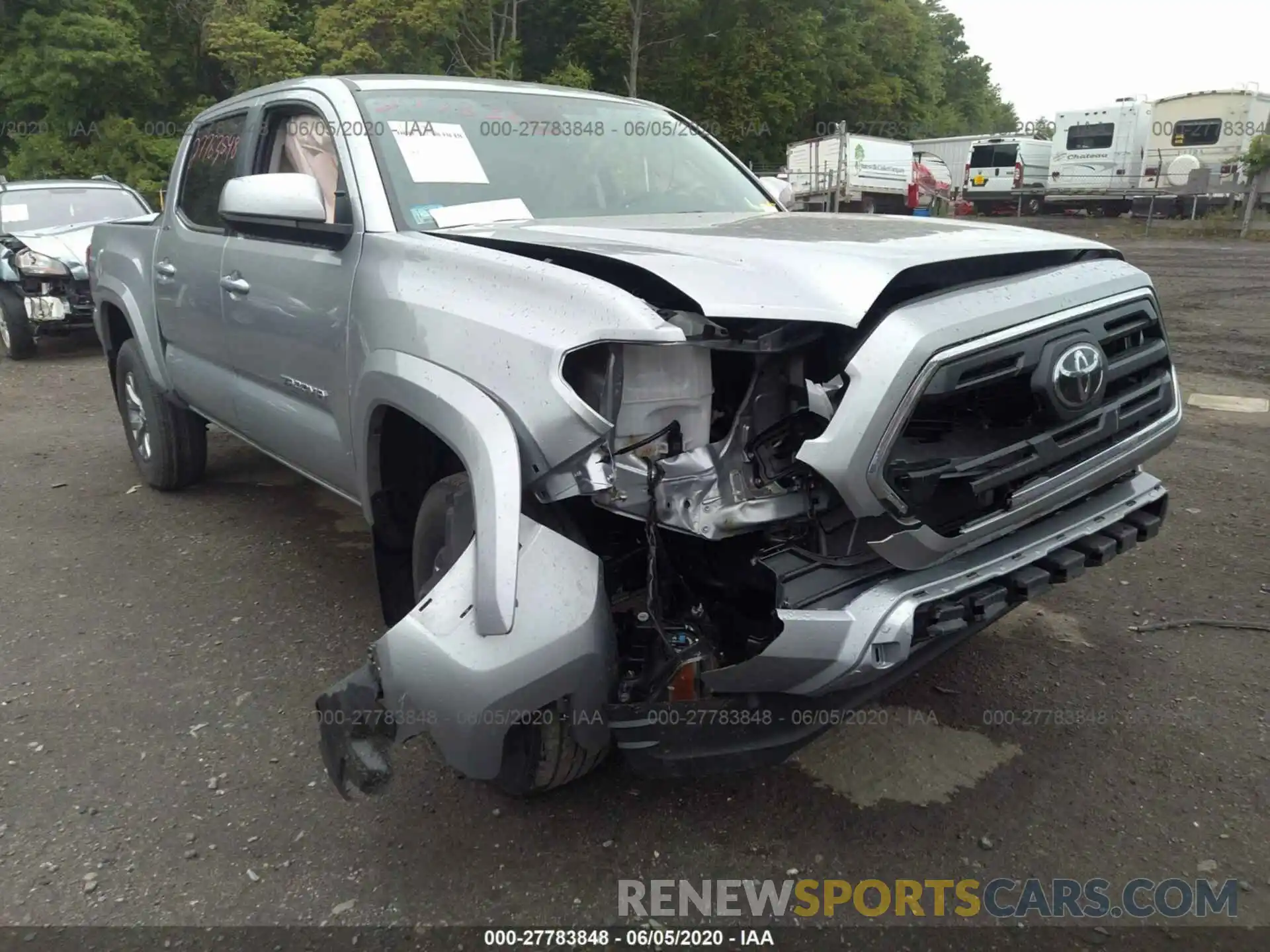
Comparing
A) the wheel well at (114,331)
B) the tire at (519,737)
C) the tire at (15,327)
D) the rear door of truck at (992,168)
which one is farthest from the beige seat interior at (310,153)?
the rear door of truck at (992,168)

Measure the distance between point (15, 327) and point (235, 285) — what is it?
7051 millimetres

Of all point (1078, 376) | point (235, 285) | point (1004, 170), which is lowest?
point (1078, 376)

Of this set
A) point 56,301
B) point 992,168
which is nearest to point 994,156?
point 992,168

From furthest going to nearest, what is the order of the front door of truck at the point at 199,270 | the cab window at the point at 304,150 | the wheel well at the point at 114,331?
1. the wheel well at the point at 114,331
2. the front door of truck at the point at 199,270
3. the cab window at the point at 304,150

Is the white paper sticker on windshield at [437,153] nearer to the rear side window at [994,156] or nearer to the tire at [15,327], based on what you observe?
the tire at [15,327]

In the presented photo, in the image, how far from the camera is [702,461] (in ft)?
7.07

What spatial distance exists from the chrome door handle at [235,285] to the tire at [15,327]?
671 centimetres

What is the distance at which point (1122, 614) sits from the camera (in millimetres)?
3586

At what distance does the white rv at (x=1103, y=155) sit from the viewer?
84.3 ft

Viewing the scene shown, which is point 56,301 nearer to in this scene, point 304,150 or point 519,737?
point 304,150

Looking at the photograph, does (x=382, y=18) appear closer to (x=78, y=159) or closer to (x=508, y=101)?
(x=78, y=159)

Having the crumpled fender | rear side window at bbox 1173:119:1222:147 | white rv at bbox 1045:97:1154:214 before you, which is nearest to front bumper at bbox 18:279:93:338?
the crumpled fender

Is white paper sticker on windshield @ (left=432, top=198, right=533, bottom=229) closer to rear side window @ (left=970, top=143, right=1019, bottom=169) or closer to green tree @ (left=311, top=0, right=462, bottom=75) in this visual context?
green tree @ (left=311, top=0, right=462, bottom=75)

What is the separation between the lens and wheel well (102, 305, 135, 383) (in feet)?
16.9
